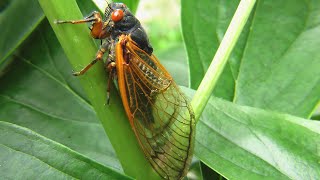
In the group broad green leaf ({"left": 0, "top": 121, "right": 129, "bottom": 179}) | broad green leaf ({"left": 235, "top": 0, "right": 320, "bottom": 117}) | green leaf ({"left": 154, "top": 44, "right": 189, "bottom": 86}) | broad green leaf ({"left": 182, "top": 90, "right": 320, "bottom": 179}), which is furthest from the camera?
green leaf ({"left": 154, "top": 44, "right": 189, "bottom": 86})

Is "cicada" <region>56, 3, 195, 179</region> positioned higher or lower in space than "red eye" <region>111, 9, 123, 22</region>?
lower

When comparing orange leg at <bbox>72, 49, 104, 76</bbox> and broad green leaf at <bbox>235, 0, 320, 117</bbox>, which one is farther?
broad green leaf at <bbox>235, 0, 320, 117</bbox>

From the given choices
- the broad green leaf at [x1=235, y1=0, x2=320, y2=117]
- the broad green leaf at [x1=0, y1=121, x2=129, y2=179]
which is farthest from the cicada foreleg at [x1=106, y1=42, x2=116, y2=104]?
the broad green leaf at [x1=235, y1=0, x2=320, y2=117]

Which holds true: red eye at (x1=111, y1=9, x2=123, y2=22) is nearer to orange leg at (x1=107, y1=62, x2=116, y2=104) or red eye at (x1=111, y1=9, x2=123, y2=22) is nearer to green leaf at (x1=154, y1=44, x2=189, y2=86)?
orange leg at (x1=107, y1=62, x2=116, y2=104)

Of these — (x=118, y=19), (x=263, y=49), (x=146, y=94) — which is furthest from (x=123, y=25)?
(x=263, y=49)

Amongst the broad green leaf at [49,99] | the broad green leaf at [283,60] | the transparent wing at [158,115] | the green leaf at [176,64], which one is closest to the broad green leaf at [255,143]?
the transparent wing at [158,115]

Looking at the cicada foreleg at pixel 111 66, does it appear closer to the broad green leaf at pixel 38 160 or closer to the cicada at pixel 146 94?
the cicada at pixel 146 94

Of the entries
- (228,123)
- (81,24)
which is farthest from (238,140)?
(81,24)

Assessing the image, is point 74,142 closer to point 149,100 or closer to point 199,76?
point 149,100
